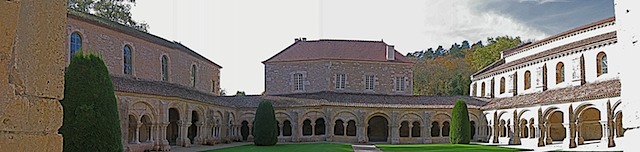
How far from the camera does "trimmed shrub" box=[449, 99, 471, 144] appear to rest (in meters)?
34.6

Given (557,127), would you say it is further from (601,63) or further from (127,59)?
(127,59)

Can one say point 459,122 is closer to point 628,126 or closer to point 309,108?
point 309,108

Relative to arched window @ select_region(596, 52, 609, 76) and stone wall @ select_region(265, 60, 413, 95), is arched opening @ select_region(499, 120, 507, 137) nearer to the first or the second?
arched window @ select_region(596, 52, 609, 76)

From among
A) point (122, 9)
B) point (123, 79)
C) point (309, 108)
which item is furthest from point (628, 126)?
point (122, 9)

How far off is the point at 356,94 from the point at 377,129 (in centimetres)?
298

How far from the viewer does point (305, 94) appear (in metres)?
41.4

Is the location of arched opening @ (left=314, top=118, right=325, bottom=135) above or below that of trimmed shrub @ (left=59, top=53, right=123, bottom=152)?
below

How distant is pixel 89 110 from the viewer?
13.4 m

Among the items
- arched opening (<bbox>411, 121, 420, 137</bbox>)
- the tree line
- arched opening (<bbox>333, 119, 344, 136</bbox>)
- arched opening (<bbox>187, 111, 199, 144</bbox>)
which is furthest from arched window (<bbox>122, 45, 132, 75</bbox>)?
the tree line

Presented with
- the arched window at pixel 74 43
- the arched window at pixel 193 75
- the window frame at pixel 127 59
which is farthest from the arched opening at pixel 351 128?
the arched window at pixel 74 43

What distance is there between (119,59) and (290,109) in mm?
12642

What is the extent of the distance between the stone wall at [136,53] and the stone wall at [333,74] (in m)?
5.29

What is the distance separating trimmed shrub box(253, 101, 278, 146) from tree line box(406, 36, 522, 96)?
28.7 meters

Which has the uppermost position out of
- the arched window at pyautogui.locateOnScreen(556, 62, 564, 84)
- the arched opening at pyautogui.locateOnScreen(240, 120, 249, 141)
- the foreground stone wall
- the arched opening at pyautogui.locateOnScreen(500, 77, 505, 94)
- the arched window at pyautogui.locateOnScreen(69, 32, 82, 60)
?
the arched window at pyautogui.locateOnScreen(69, 32, 82, 60)
